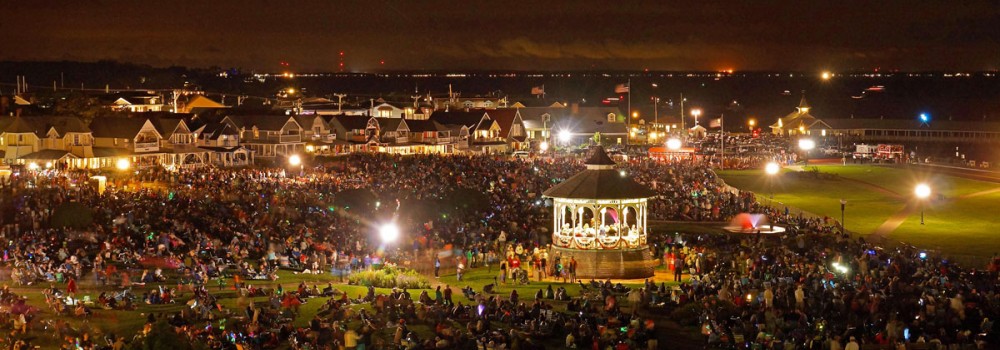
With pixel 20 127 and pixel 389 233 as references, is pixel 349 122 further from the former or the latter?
pixel 389 233

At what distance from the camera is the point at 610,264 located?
95.9 ft

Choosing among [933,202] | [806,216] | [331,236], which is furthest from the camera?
[933,202]

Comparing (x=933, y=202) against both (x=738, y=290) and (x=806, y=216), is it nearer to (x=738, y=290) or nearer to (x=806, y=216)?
(x=806, y=216)

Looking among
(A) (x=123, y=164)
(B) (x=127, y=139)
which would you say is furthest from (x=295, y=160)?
(A) (x=123, y=164)

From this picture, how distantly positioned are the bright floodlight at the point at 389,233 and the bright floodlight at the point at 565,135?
6963cm

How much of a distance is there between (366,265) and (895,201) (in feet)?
110

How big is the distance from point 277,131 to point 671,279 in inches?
1893

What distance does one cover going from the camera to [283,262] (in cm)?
2889

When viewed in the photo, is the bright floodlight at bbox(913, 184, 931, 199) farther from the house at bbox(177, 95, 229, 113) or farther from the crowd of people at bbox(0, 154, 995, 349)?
the house at bbox(177, 95, 229, 113)

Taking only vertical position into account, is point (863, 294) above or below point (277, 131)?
below

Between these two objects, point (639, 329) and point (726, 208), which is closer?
point (639, 329)

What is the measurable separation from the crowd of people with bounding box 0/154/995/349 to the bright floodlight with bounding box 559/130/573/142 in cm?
5620

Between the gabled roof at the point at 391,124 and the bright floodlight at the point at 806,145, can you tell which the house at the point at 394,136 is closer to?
the gabled roof at the point at 391,124

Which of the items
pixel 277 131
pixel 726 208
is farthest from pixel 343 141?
pixel 726 208
